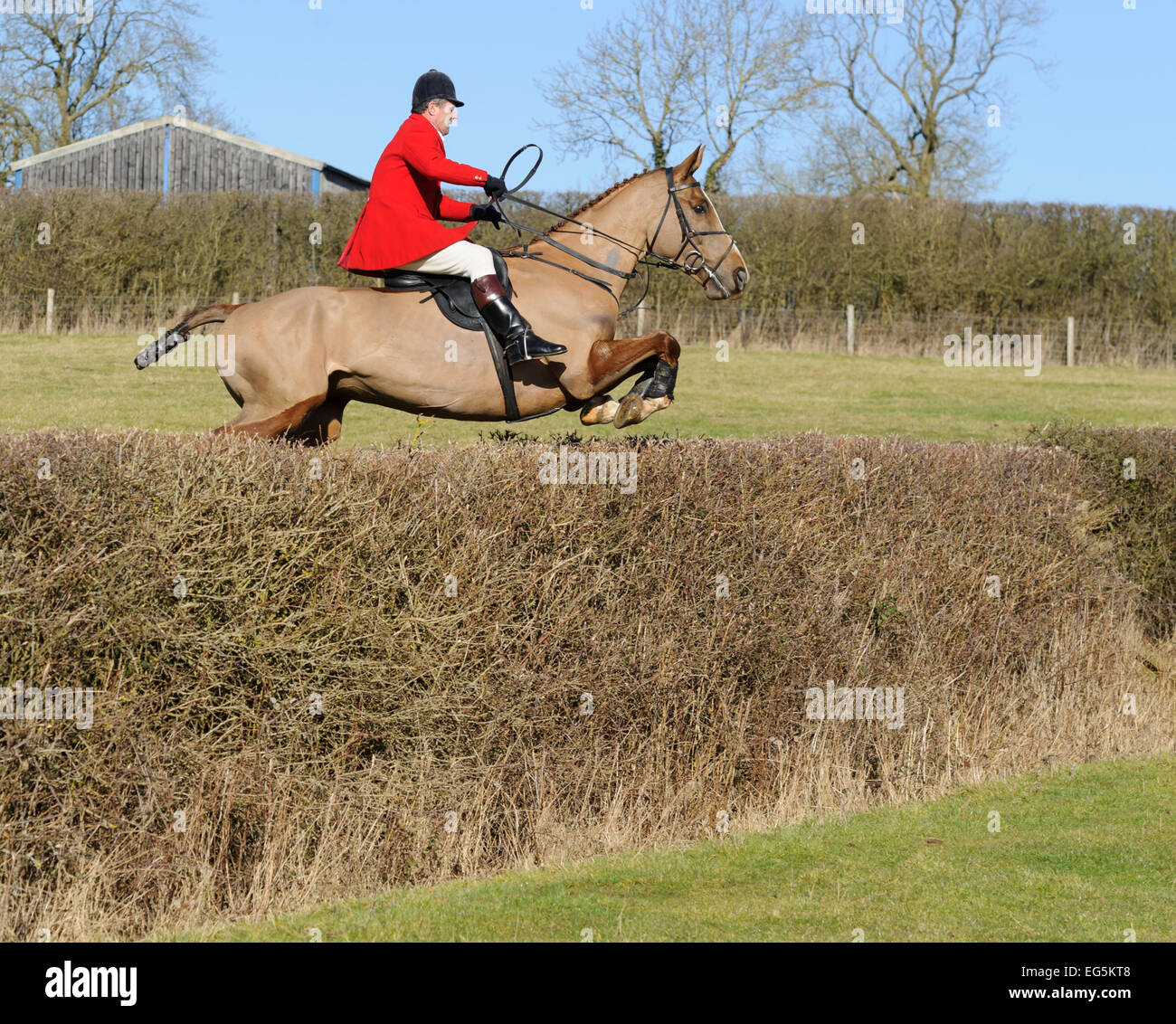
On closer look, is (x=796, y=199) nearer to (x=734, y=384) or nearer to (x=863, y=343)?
(x=863, y=343)

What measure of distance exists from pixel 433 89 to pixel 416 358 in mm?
1519

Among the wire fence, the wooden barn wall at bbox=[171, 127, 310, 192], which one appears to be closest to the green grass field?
the wire fence

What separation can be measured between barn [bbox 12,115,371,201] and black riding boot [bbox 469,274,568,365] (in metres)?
26.6

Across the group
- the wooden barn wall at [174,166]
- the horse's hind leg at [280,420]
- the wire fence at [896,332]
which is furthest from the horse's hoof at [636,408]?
the wooden barn wall at [174,166]

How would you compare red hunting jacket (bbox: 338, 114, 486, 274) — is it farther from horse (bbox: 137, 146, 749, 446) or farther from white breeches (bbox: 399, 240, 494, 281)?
horse (bbox: 137, 146, 749, 446)

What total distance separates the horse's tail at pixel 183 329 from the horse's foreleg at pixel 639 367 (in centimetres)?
210

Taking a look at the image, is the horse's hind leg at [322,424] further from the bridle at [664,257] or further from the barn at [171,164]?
the barn at [171,164]

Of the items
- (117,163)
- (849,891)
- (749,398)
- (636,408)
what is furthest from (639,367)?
(117,163)

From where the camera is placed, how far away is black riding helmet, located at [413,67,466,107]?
7285 millimetres

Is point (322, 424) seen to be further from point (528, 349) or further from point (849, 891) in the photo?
point (849, 891)

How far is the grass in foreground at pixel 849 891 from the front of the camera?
5.04m

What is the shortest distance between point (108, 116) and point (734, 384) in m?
30.9

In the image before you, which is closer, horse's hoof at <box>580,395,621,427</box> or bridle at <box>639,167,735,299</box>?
horse's hoof at <box>580,395,621,427</box>

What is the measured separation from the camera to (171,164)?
32750 mm
